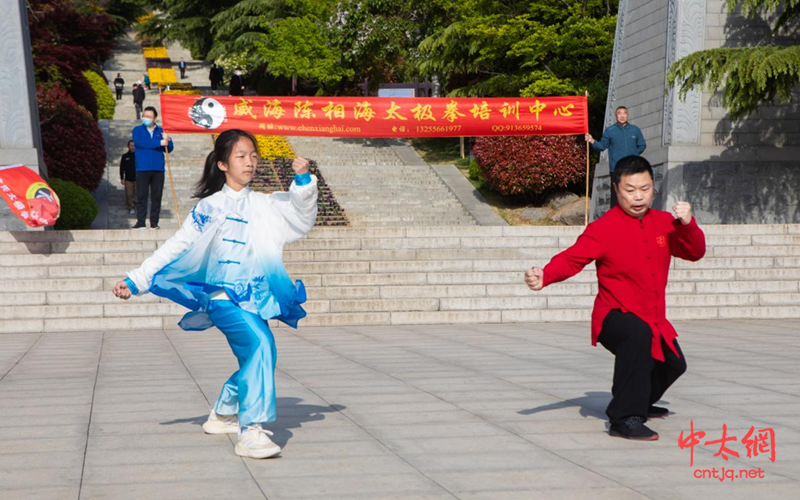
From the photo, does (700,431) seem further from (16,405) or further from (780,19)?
(780,19)

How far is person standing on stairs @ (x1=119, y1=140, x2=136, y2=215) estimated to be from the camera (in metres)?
18.6

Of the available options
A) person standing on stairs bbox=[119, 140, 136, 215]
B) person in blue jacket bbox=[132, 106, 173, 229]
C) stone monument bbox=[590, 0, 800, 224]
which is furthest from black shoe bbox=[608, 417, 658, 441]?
person standing on stairs bbox=[119, 140, 136, 215]

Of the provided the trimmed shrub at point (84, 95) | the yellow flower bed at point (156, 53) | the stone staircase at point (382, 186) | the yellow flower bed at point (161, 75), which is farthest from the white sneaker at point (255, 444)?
the yellow flower bed at point (156, 53)

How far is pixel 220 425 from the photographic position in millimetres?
5117

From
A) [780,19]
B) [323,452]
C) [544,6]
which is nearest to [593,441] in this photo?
[323,452]

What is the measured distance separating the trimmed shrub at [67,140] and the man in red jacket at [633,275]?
1615 cm

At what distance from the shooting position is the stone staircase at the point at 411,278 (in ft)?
37.7

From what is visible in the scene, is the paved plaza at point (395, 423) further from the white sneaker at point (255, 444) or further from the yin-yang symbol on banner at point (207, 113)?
the yin-yang symbol on banner at point (207, 113)

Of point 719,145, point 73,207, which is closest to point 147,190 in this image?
point 73,207

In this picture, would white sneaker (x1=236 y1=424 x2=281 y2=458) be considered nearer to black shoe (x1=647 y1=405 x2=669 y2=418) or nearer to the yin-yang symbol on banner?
black shoe (x1=647 y1=405 x2=669 y2=418)

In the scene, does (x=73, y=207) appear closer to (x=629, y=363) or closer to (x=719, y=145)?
(x=719, y=145)

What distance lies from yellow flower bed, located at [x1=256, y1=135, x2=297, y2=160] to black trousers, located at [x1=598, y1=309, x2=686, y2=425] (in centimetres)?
2219

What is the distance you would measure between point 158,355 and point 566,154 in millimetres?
15106

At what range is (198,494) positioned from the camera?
388cm
